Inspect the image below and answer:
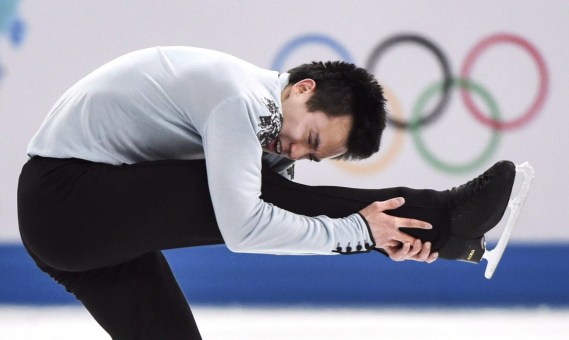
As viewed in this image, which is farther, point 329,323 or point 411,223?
point 329,323

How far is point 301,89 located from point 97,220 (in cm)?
49

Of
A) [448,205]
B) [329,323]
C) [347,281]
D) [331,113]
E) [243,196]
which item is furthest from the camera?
[347,281]

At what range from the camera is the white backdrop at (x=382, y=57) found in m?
3.48

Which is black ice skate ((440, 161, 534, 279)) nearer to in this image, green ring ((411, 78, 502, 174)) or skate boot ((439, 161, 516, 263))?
skate boot ((439, 161, 516, 263))

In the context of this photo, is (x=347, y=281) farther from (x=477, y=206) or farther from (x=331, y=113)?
(x=331, y=113)

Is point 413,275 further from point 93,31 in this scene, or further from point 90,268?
point 90,268

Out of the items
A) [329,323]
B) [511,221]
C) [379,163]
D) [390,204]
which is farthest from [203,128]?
[379,163]

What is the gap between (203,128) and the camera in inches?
63.7

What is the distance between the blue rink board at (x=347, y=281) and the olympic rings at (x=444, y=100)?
0.39m

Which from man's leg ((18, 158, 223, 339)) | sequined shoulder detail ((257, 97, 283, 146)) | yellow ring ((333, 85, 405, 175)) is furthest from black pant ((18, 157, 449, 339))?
yellow ring ((333, 85, 405, 175))

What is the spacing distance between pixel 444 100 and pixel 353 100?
1.84 meters

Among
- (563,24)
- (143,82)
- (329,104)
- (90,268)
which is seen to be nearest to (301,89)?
(329,104)

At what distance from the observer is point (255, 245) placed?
1687 mm

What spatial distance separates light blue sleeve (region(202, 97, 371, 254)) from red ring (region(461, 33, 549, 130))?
1927 millimetres
